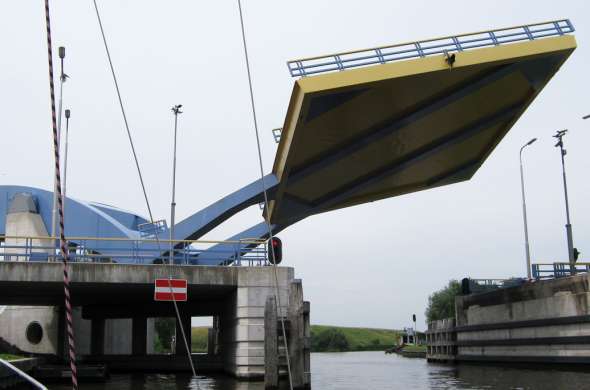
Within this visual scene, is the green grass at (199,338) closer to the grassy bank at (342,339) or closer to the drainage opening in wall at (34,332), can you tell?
the grassy bank at (342,339)

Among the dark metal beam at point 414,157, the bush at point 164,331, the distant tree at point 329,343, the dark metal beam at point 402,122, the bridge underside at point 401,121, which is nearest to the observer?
the bridge underside at point 401,121

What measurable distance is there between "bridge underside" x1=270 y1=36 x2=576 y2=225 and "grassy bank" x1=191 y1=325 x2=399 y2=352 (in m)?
60.9

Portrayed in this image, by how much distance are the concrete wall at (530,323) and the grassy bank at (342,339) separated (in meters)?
54.6

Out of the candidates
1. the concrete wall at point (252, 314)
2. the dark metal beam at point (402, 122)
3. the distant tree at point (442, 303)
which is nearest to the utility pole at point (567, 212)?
the dark metal beam at point (402, 122)

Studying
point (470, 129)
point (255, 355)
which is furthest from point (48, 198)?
point (470, 129)

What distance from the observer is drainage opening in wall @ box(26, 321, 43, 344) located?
35897mm

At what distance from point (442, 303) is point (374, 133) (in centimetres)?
6424

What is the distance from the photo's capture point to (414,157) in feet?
108

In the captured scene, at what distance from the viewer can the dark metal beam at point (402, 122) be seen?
25266 mm

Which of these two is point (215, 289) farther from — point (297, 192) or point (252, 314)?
point (297, 192)

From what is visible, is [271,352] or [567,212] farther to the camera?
[567,212]

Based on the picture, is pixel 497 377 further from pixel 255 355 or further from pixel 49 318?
pixel 49 318

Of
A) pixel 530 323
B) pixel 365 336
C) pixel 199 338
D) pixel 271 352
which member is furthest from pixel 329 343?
pixel 271 352

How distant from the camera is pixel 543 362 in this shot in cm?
3025
